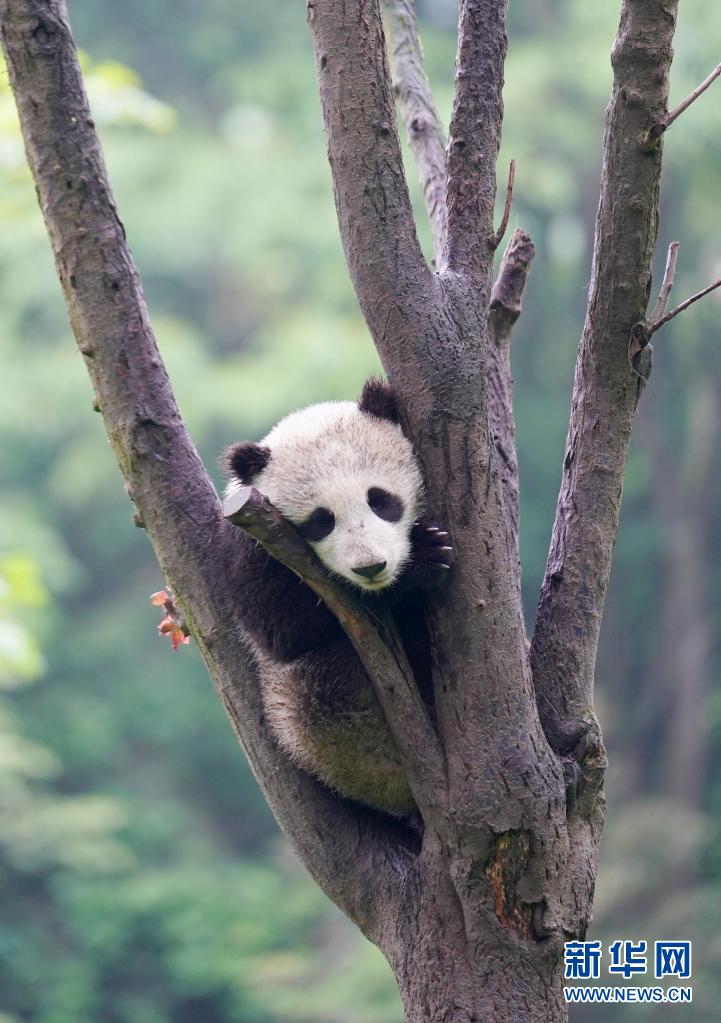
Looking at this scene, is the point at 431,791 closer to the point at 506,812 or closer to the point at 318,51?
the point at 506,812

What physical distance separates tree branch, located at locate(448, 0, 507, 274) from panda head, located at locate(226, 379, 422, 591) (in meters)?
0.40

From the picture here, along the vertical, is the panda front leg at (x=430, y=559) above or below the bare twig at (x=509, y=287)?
below

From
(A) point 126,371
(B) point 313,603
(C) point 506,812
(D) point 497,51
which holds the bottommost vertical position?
(C) point 506,812

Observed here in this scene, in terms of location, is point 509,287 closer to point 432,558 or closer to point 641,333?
point 641,333

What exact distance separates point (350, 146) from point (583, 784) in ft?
4.81

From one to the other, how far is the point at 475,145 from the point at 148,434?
1.00 m

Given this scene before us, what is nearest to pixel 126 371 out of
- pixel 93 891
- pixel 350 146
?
pixel 350 146

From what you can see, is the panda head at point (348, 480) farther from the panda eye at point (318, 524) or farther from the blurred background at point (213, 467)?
the blurred background at point (213, 467)

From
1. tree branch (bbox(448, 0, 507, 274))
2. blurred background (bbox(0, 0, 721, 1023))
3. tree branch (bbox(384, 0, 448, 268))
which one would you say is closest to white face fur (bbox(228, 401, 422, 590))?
tree branch (bbox(448, 0, 507, 274))

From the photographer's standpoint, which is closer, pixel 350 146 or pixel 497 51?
pixel 350 146

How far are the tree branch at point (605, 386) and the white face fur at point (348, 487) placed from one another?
15.1 inches

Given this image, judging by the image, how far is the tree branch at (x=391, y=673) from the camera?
7.59 feet

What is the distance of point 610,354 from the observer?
101 inches

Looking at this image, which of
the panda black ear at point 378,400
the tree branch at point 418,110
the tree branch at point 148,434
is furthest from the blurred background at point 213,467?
the panda black ear at point 378,400
